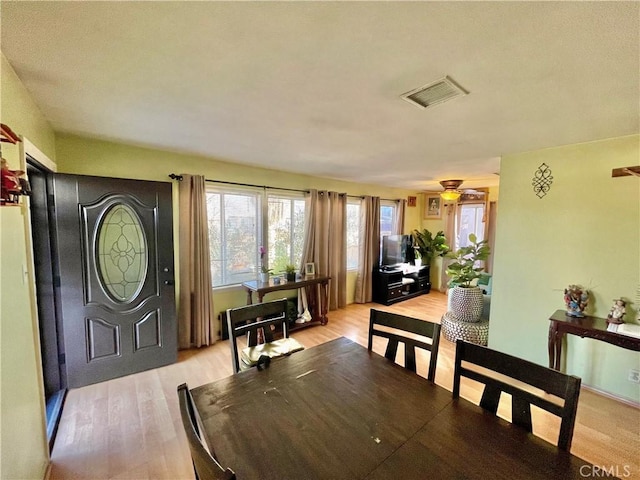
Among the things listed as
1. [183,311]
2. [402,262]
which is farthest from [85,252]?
[402,262]

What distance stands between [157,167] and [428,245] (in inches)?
215

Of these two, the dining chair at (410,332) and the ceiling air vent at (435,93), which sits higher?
the ceiling air vent at (435,93)

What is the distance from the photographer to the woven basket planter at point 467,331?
3.34 m

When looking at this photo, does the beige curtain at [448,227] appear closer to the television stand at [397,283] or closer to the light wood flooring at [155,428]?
the television stand at [397,283]

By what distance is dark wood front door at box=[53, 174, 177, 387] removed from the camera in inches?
94.8

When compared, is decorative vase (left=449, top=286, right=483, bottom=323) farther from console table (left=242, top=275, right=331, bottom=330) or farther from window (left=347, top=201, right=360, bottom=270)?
window (left=347, top=201, right=360, bottom=270)

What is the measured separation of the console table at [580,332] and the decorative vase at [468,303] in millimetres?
973

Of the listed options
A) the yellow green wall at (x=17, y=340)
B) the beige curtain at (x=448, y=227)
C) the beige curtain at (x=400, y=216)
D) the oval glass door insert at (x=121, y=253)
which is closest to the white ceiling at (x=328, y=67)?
the yellow green wall at (x=17, y=340)

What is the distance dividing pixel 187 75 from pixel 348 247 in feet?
13.4

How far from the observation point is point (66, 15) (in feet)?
3.30

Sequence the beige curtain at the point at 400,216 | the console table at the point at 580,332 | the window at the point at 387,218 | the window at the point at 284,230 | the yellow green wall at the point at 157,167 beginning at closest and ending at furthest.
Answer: the console table at the point at 580,332
the yellow green wall at the point at 157,167
the window at the point at 284,230
the window at the point at 387,218
the beige curtain at the point at 400,216

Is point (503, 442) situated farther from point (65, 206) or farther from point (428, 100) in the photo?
point (65, 206)

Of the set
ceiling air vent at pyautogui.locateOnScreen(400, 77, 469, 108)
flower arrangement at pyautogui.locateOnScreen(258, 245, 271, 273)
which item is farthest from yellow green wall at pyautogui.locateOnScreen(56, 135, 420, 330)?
ceiling air vent at pyautogui.locateOnScreen(400, 77, 469, 108)

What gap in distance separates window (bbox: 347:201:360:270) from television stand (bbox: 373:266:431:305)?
505mm
